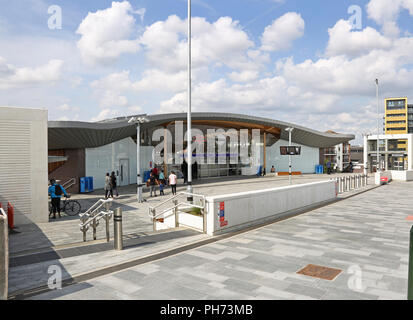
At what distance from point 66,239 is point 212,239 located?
5.07m

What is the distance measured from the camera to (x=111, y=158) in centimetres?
2716

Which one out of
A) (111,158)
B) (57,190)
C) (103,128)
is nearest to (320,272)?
(57,190)

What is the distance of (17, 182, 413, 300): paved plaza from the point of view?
562 cm

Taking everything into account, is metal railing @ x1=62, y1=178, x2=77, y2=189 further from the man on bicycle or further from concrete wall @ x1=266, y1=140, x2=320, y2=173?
concrete wall @ x1=266, y1=140, x2=320, y2=173

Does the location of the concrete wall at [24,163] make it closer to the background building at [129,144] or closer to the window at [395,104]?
the background building at [129,144]

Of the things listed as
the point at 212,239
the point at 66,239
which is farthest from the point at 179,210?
the point at 66,239

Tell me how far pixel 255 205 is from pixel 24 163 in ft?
32.8

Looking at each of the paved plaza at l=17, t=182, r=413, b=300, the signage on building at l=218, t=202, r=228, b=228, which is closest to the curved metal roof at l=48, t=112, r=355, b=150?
the signage on building at l=218, t=202, r=228, b=228

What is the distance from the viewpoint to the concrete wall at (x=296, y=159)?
42.9 meters

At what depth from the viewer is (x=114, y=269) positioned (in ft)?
22.3

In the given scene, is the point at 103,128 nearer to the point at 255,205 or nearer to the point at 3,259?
the point at 255,205

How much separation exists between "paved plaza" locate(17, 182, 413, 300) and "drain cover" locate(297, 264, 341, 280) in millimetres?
140
